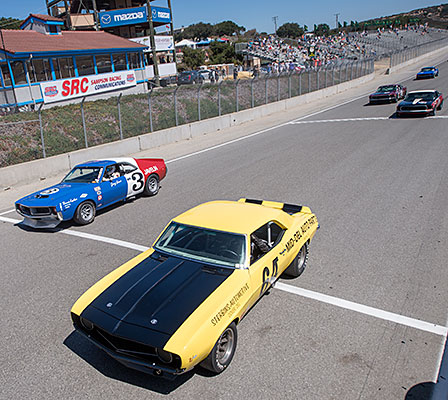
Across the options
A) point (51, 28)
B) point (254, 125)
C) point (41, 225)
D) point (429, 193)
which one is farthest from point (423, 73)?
point (41, 225)

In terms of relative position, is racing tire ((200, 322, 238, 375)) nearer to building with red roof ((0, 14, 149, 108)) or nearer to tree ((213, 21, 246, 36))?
building with red roof ((0, 14, 149, 108))

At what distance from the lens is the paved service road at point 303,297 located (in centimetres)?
421

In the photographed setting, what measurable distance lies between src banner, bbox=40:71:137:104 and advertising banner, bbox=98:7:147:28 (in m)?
15.0

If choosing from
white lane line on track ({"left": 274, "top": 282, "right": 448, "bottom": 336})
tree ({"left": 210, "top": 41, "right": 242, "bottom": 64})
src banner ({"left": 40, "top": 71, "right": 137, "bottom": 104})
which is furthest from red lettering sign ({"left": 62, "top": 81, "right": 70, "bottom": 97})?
tree ({"left": 210, "top": 41, "right": 242, "bottom": 64})

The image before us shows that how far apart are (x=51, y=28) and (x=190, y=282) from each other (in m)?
32.3

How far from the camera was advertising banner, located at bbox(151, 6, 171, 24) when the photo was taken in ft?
144

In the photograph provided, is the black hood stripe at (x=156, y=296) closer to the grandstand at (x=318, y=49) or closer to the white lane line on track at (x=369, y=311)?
the white lane line on track at (x=369, y=311)

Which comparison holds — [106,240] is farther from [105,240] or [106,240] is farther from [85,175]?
[85,175]

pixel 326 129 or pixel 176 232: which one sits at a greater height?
pixel 176 232

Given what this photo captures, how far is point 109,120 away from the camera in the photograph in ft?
62.4

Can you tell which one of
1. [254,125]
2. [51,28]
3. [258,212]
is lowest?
[254,125]

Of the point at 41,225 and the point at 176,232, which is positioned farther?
the point at 41,225

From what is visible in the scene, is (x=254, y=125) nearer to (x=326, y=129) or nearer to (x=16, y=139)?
(x=326, y=129)

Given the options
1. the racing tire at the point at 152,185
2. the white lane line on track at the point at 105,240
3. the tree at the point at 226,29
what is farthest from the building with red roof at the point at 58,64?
the tree at the point at 226,29
